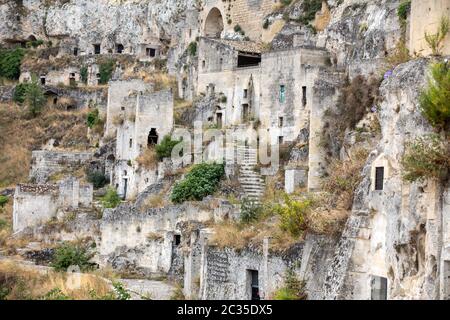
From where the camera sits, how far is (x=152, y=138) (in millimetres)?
46406

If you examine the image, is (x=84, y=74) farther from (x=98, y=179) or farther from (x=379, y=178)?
(x=379, y=178)

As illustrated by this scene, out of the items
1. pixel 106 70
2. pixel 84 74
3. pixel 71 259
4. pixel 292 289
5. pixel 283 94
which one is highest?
pixel 106 70

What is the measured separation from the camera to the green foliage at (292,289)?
2472cm

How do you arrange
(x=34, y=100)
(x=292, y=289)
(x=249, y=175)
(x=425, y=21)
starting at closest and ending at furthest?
(x=292, y=289), (x=425, y=21), (x=249, y=175), (x=34, y=100)

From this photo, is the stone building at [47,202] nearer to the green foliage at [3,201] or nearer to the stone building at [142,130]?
the stone building at [142,130]

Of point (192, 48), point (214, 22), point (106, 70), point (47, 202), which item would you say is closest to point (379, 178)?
point (47, 202)

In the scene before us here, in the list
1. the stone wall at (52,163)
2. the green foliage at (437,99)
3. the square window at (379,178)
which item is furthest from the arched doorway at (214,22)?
the green foliage at (437,99)

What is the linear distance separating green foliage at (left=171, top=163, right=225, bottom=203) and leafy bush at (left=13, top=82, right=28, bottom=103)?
24110 mm

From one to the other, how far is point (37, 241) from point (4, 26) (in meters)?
31.3

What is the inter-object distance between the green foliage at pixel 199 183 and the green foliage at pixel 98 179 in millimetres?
9654

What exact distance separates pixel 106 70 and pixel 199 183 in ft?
→ 83.5

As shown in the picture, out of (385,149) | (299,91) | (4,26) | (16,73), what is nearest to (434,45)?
(385,149)

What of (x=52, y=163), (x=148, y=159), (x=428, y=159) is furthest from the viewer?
(x=52, y=163)

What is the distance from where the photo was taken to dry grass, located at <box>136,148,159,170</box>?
147ft
